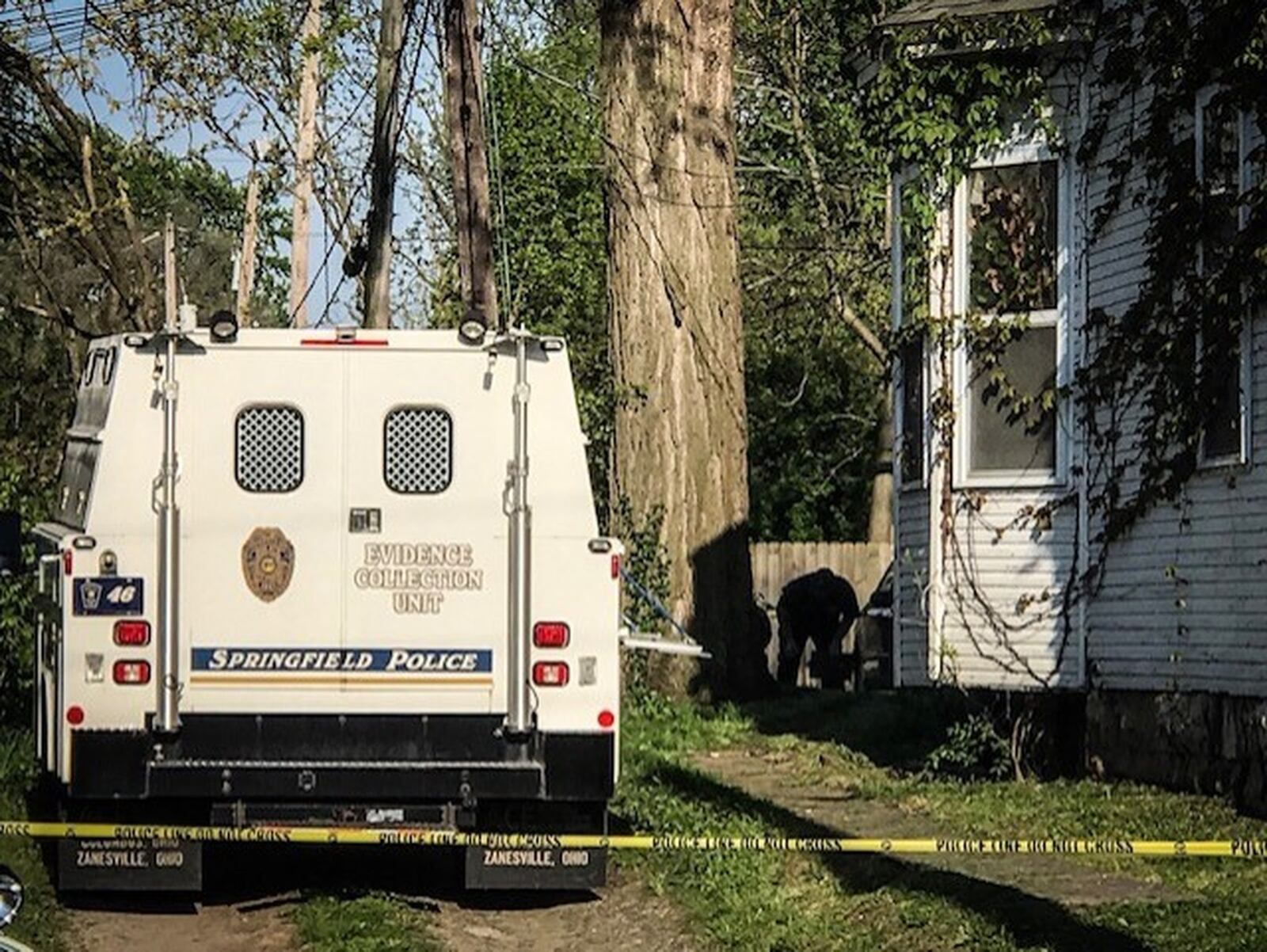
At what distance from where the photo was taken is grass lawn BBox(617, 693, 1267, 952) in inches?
424

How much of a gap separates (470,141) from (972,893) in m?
10.2

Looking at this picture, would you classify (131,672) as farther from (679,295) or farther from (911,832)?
(679,295)

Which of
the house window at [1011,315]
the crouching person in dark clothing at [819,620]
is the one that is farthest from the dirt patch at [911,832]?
the crouching person in dark clothing at [819,620]

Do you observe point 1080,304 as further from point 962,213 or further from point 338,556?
point 338,556

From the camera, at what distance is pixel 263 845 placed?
1478 cm

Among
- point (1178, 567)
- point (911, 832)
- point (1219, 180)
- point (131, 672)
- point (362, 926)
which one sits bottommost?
point (362, 926)

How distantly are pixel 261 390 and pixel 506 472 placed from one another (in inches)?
49.4

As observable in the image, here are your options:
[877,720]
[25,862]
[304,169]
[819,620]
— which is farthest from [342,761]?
[304,169]

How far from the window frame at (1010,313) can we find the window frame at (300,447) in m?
5.90

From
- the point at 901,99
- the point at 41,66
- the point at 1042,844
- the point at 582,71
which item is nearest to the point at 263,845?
the point at 1042,844

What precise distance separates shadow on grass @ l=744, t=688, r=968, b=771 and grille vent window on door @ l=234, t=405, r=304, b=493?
720 cm

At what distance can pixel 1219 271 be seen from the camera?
47.6 feet

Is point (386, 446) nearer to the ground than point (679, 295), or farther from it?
nearer to the ground

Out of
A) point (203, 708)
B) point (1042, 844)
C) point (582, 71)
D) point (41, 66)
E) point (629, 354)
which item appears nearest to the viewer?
point (1042, 844)
